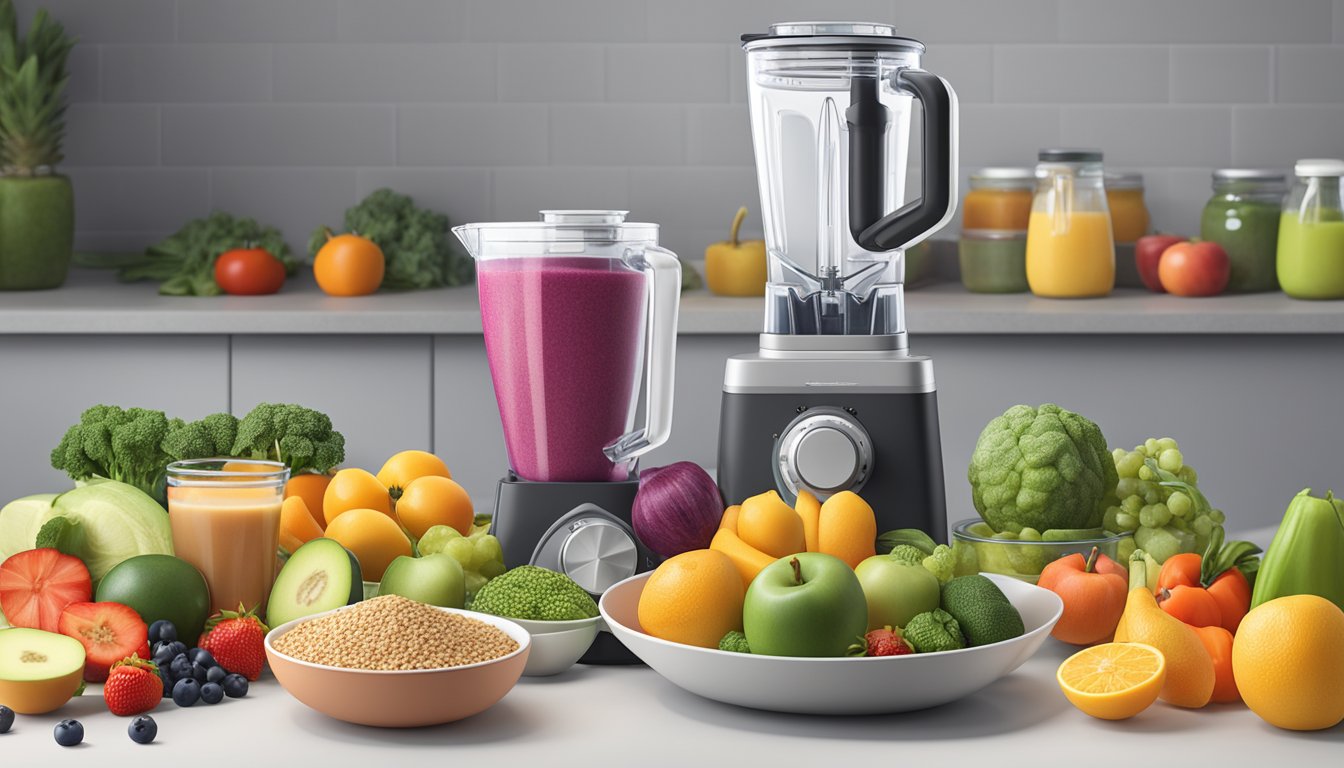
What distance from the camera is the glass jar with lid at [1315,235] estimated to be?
260 cm

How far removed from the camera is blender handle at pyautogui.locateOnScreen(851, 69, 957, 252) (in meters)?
1.14

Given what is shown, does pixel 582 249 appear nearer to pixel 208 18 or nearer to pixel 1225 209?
pixel 1225 209

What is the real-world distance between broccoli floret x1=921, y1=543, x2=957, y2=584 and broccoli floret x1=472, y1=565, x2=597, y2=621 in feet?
0.77

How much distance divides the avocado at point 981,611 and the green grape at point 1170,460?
315 mm

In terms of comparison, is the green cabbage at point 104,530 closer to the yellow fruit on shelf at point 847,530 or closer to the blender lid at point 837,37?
the yellow fruit on shelf at point 847,530

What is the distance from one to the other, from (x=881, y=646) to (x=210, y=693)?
43 cm

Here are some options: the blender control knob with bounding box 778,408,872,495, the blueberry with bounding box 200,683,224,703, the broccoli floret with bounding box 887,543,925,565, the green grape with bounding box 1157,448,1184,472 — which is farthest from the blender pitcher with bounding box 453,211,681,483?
the green grape with bounding box 1157,448,1184,472

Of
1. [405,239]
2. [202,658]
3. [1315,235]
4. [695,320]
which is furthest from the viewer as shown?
[405,239]

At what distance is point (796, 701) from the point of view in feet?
2.93

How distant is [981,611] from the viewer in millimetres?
922

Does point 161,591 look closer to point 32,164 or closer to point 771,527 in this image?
point 771,527

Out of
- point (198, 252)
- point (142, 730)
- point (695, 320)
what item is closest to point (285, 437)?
point (142, 730)

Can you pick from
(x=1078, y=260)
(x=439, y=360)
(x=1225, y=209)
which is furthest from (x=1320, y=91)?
(x=439, y=360)

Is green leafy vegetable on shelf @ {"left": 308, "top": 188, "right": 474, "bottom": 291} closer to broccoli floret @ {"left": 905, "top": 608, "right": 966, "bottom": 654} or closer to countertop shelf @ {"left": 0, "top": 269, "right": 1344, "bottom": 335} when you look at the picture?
countertop shelf @ {"left": 0, "top": 269, "right": 1344, "bottom": 335}
